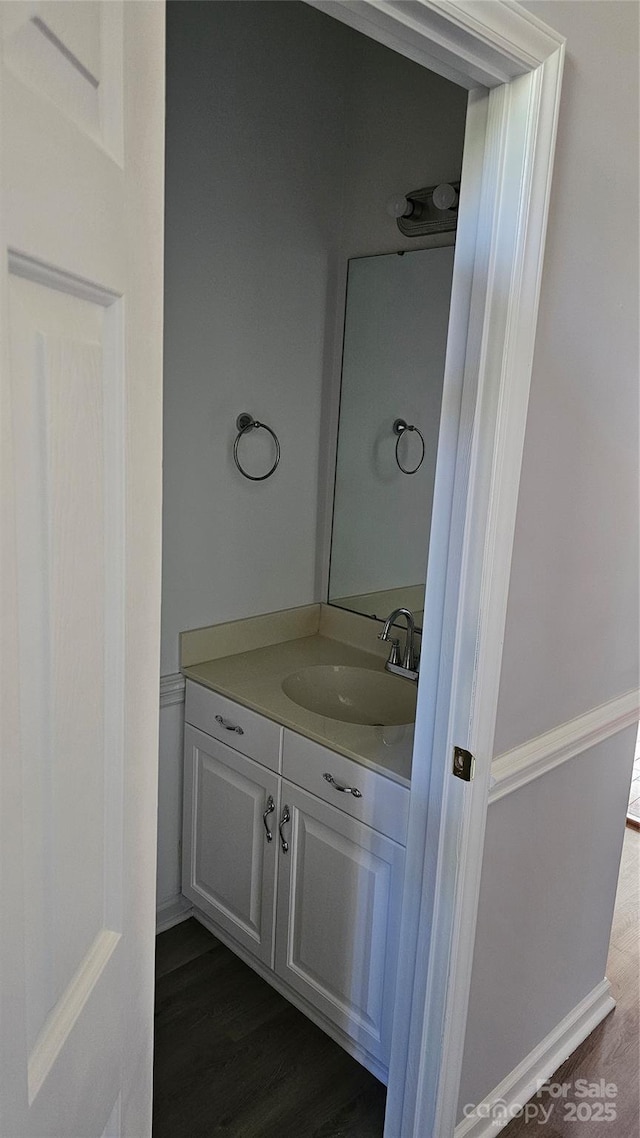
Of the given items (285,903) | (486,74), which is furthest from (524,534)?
(285,903)

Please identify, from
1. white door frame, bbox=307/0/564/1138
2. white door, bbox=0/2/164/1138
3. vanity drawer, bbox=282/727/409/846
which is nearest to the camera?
white door, bbox=0/2/164/1138

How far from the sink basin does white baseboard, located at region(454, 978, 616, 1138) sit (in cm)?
81

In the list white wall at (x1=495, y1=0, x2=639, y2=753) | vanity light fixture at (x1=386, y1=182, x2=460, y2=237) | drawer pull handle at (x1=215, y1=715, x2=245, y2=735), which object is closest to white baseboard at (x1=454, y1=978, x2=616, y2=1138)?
white wall at (x1=495, y1=0, x2=639, y2=753)

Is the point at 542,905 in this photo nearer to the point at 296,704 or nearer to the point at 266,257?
the point at 296,704

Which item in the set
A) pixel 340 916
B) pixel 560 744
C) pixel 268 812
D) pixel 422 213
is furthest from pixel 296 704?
pixel 422 213

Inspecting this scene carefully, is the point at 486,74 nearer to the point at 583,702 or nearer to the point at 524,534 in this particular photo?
the point at 524,534

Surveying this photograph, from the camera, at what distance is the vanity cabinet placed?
1687mm

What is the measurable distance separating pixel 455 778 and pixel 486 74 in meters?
1.10

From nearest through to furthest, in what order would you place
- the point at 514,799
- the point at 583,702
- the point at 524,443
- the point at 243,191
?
the point at 524,443, the point at 514,799, the point at 583,702, the point at 243,191

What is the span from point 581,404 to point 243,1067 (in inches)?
65.3

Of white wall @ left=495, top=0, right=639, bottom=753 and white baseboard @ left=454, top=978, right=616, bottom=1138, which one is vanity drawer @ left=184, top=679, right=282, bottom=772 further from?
white baseboard @ left=454, top=978, right=616, bottom=1138

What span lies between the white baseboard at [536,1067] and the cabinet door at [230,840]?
1.99 feet

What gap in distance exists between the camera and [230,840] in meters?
2.09

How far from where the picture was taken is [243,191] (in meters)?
2.09
